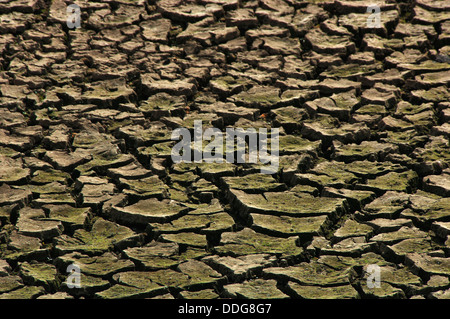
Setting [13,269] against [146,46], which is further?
[146,46]

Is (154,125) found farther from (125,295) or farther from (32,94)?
(125,295)

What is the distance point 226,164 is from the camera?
11.5 ft

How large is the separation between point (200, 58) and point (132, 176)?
138cm

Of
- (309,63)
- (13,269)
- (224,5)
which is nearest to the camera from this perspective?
(13,269)

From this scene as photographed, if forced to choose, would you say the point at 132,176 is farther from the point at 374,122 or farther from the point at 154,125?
the point at 374,122

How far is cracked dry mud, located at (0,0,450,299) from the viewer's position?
9.13 feet

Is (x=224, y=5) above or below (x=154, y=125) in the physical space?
above

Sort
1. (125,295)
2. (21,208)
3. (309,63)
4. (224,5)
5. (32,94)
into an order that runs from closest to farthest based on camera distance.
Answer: (125,295) < (21,208) < (32,94) < (309,63) < (224,5)

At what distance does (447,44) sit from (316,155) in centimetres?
159

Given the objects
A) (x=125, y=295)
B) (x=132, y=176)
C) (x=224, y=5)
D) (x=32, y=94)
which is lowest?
(x=125, y=295)

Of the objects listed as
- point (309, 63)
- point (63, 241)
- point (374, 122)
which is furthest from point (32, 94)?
point (374, 122)

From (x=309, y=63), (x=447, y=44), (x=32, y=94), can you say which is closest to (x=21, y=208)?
(x=32, y=94)

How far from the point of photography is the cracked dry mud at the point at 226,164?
9.13 ft

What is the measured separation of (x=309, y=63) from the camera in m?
4.43
